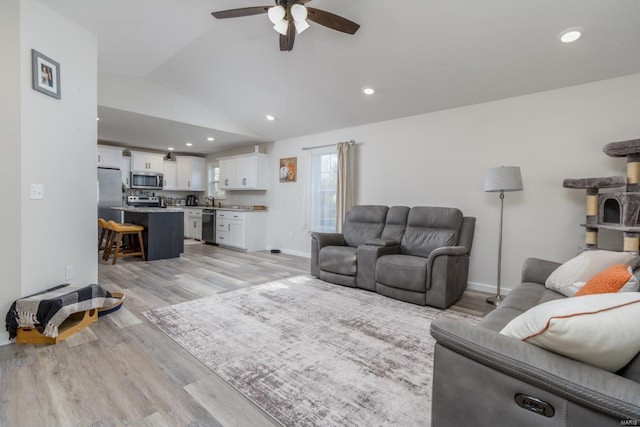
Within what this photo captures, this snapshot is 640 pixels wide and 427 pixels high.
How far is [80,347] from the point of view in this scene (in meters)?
2.12

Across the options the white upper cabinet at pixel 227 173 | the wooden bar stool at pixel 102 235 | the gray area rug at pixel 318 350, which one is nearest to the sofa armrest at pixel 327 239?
the gray area rug at pixel 318 350

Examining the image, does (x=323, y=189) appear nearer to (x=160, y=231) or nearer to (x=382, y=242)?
(x=382, y=242)

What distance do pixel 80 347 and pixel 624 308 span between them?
9.94 feet

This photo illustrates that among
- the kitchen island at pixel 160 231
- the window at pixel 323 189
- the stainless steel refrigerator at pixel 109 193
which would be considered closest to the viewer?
the kitchen island at pixel 160 231

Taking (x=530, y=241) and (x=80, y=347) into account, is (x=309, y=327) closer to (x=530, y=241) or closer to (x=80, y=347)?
(x=80, y=347)

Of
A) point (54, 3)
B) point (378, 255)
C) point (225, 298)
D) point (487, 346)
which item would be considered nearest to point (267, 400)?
point (487, 346)

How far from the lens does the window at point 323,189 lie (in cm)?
530

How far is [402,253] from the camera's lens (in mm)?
3814

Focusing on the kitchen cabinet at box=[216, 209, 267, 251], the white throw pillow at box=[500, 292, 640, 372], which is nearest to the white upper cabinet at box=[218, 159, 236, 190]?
the kitchen cabinet at box=[216, 209, 267, 251]

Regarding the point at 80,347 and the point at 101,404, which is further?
the point at 80,347

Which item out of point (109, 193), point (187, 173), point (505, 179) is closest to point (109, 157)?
point (109, 193)

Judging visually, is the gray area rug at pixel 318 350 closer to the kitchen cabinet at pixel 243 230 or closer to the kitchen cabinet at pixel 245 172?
the kitchen cabinet at pixel 243 230

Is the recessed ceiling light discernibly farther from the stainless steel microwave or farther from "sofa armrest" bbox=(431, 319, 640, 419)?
the stainless steel microwave

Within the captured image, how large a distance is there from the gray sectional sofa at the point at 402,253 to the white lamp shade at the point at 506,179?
58cm
